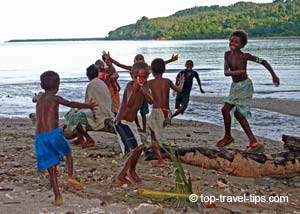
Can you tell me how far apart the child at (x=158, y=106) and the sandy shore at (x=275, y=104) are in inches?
319

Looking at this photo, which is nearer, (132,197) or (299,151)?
(132,197)

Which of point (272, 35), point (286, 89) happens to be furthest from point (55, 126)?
point (272, 35)

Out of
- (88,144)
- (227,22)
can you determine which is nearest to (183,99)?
(88,144)

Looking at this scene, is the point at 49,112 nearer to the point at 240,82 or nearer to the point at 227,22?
the point at 240,82

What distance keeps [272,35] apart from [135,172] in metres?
123

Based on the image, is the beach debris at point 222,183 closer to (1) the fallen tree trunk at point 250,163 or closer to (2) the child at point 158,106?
(1) the fallen tree trunk at point 250,163

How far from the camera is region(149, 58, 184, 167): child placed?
7.45m

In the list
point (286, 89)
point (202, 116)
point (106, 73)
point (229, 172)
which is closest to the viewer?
point (229, 172)

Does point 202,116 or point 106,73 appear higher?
point 106,73

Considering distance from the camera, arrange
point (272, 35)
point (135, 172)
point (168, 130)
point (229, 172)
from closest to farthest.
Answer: point (135, 172)
point (229, 172)
point (168, 130)
point (272, 35)

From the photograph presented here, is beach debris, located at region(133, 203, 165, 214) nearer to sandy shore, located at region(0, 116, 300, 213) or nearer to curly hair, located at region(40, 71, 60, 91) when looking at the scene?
sandy shore, located at region(0, 116, 300, 213)

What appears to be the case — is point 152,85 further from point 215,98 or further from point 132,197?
point 215,98

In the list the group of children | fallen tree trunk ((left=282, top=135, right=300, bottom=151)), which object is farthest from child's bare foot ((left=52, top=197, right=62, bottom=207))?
fallen tree trunk ((left=282, top=135, right=300, bottom=151))

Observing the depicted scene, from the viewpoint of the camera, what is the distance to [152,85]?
762 cm
